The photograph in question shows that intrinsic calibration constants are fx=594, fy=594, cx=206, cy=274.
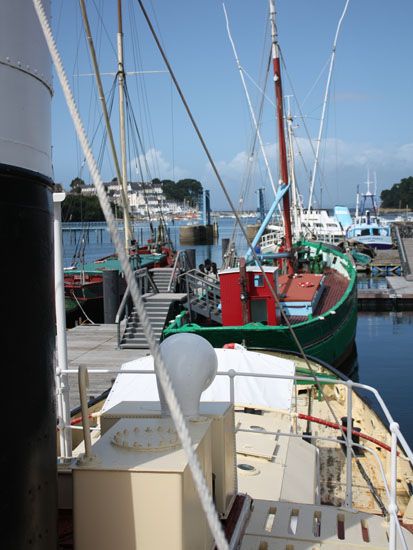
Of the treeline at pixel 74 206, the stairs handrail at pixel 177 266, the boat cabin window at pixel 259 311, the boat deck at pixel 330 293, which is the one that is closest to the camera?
the boat cabin window at pixel 259 311

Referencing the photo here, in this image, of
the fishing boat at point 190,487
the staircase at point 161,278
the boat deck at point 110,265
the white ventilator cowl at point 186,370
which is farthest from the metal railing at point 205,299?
the white ventilator cowl at point 186,370

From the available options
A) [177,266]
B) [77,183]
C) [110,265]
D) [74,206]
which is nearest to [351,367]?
[177,266]

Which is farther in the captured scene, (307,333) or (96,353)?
(307,333)

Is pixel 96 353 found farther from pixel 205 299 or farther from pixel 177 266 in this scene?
pixel 177 266

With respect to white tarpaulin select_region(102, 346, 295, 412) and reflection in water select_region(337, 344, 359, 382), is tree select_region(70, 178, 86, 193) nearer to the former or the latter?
reflection in water select_region(337, 344, 359, 382)

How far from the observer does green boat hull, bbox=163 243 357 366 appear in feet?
56.4

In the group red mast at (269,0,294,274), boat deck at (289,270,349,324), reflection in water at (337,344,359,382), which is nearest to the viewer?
boat deck at (289,270,349,324)

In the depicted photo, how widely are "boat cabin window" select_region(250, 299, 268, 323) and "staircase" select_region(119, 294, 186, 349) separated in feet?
10.1

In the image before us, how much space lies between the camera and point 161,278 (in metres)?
25.7

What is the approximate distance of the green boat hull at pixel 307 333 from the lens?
17.2 m

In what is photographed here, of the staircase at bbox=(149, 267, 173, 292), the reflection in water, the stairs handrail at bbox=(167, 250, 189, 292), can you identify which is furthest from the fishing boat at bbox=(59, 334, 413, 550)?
the staircase at bbox=(149, 267, 173, 292)

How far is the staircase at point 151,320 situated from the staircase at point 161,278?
274 centimetres

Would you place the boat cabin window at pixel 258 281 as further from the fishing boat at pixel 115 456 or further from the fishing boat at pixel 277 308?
the fishing boat at pixel 115 456

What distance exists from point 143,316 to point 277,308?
16931mm
